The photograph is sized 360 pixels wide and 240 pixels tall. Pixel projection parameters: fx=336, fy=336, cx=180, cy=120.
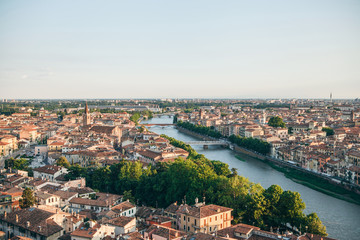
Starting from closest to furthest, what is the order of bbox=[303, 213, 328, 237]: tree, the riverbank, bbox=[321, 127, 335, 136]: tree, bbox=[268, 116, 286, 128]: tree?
bbox=[303, 213, 328, 237]: tree
the riverbank
bbox=[321, 127, 335, 136]: tree
bbox=[268, 116, 286, 128]: tree

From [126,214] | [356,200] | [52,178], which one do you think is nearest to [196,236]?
[126,214]

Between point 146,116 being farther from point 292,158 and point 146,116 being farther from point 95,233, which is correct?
point 95,233

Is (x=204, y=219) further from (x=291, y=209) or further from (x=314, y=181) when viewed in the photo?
(x=314, y=181)

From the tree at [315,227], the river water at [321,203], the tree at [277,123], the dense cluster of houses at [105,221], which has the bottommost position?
the river water at [321,203]

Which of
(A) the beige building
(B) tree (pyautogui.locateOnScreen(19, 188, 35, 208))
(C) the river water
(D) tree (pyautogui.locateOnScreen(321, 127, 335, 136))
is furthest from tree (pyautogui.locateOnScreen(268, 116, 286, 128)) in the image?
(B) tree (pyautogui.locateOnScreen(19, 188, 35, 208))

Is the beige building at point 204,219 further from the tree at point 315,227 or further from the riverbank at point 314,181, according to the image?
the riverbank at point 314,181

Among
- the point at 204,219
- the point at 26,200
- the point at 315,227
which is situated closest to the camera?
the point at 204,219

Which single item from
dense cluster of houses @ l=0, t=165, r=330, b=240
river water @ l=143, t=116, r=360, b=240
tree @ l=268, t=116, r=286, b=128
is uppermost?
tree @ l=268, t=116, r=286, b=128

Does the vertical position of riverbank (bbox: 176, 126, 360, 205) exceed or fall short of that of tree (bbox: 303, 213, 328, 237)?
it falls short

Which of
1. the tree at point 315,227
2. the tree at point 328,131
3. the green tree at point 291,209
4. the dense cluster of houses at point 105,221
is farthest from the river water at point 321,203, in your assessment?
the tree at point 328,131

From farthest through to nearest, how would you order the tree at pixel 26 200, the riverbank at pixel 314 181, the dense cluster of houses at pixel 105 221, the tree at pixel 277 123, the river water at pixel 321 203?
the tree at pixel 277 123, the riverbank at pixel 314 181, the river water at pixel 321 203, the tree at pixel 26 200, the dense cluster of houses at pixel 105 221

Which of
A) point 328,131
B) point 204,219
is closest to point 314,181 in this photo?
point 204,219

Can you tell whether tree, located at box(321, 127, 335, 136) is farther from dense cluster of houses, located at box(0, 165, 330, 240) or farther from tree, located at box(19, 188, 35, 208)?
tree, located at box(19, 188, 35, 208)
